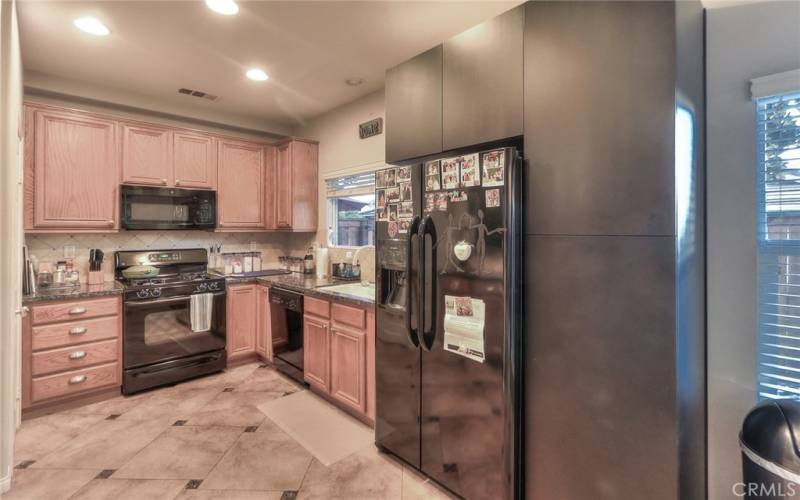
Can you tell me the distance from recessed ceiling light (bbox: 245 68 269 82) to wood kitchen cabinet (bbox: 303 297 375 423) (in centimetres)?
192

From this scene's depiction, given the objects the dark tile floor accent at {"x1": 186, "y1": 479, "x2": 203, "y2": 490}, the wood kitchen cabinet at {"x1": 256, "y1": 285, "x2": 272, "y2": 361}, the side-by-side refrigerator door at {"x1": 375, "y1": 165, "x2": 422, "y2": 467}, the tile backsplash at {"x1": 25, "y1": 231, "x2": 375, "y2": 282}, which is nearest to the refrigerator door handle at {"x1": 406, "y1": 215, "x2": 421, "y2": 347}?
the side-by-side refrigerator door at {"x1": 375, "y1": 165, "x2": 422, "y2": 467}

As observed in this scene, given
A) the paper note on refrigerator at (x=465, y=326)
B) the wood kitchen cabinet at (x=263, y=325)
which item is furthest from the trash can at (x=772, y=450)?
the wood kitchen cabinet at (x=263, y=325)

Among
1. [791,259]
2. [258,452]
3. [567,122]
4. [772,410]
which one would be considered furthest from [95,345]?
[791,259]

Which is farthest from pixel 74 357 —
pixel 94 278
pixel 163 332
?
pixel 94 278

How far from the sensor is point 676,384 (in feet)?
4.18

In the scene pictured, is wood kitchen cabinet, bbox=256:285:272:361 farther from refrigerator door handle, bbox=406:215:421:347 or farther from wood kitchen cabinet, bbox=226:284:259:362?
refrigerator door handle, bbox=406:215:421:347

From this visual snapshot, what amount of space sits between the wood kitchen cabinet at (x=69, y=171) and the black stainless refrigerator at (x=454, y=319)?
272 cm

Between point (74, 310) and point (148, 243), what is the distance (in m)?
1.06

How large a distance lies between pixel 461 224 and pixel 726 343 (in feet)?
3.99

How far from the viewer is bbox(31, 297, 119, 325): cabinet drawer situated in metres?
2.75

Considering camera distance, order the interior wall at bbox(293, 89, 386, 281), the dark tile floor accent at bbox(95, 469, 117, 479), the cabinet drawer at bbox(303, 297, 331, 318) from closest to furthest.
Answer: the dark tile floor accent at bbox(95, 469, 117, 479), the cabinet drawer at bbox(303, 297, 331, 318), the interior wall at bbox(293, 89, 386, 281)

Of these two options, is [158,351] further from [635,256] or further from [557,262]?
[635,256]

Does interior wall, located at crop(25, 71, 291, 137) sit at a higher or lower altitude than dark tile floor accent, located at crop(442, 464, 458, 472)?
higher

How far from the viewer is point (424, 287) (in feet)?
6.41
